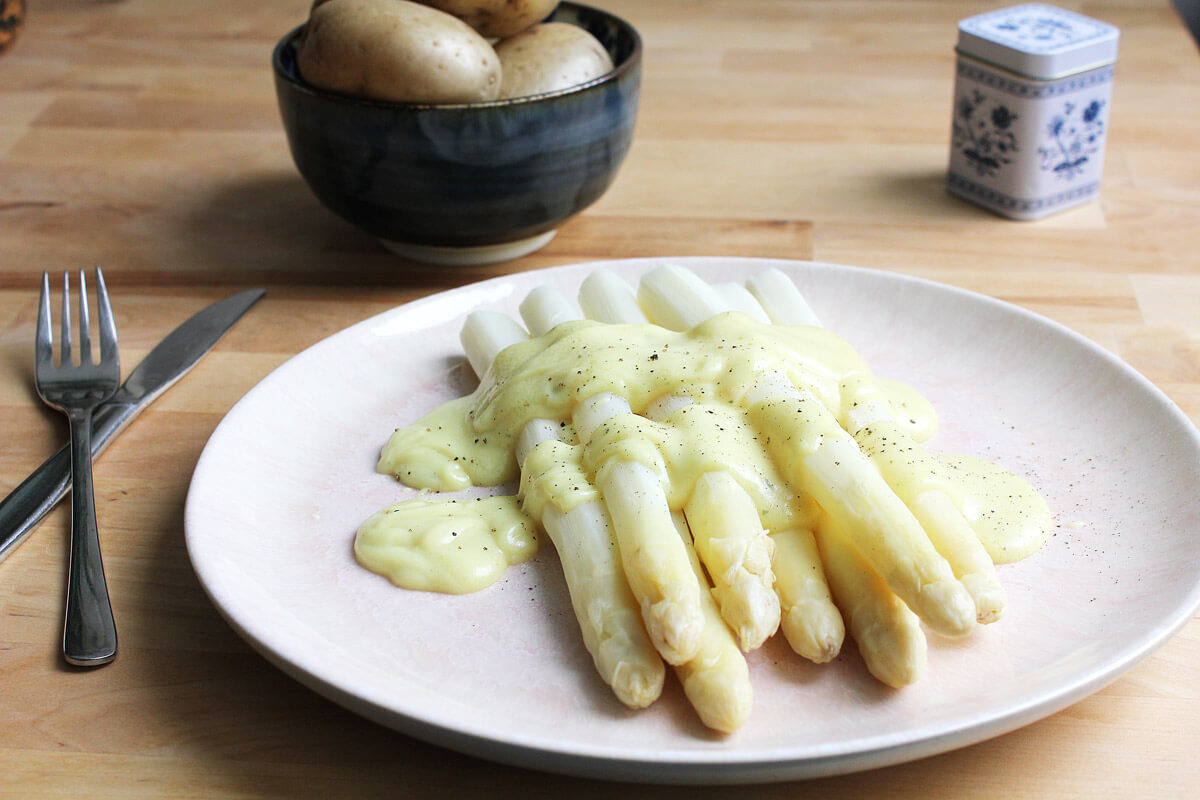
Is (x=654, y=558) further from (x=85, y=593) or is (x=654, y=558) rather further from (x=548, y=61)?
(x=548, y=61)

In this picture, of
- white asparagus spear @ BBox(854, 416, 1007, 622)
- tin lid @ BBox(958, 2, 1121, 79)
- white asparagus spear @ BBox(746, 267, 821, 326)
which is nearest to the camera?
white asparagus spear @ BBox(854, 416, 1007, 622)

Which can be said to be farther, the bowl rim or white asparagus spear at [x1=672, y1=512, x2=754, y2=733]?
the bowl rim

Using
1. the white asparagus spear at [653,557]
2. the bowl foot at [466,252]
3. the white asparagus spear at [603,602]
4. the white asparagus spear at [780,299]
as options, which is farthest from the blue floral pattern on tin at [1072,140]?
the white asparagus spear at [603,602]

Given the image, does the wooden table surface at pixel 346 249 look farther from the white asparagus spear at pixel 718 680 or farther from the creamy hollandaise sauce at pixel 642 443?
the creamy hollandaise sauce at pixel 642 443

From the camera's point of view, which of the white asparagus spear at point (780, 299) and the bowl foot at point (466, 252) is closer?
the white asparagus spear at point (780, 299)

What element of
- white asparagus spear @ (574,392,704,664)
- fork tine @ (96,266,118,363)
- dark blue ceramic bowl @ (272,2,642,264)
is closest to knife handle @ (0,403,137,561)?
fork tine @ (96,266,118,363)

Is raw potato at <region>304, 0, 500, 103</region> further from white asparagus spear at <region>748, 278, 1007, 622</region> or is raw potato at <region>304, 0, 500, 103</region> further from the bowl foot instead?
white asparagus spear at <region>748, 278, 1007, 622</region>

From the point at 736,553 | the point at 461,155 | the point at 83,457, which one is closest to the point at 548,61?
the point at 461,155
